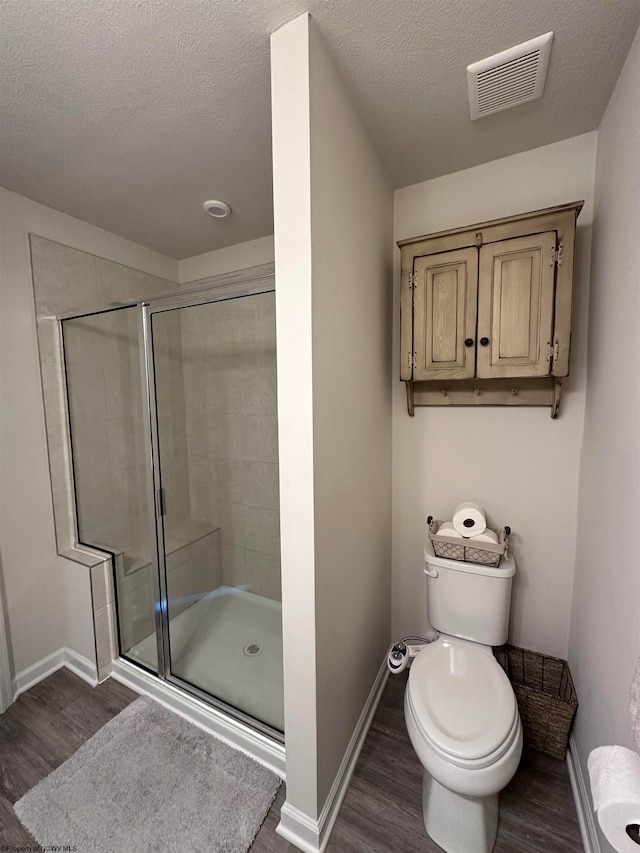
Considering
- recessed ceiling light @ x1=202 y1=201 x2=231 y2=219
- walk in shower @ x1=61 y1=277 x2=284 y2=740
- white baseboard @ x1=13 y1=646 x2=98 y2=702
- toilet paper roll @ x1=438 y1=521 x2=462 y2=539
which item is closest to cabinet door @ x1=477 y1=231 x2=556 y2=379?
toilet paper roll @ x1=438 y1=521 x2=462 y2=539

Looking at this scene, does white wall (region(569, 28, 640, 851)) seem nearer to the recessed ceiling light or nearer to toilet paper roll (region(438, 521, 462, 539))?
toilet paper roll (region(438, 521, 462, 539))

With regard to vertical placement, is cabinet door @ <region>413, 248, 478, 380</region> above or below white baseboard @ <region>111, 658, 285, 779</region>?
above

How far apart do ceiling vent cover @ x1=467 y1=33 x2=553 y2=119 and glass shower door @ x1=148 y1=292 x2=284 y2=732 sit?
3.88 ft

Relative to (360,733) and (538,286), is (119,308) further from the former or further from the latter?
(360,733)

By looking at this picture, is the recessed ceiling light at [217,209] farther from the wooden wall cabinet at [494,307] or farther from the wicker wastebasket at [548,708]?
the wicker wastebasket at [548,708]

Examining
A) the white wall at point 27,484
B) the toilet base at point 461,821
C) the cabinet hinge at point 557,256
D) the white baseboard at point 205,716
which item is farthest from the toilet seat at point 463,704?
the white wall at point 27,484

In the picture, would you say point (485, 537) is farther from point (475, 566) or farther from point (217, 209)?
point (217, 209)

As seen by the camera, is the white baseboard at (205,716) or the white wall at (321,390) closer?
the white wall at (321,390)

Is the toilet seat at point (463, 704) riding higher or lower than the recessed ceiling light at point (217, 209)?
lower

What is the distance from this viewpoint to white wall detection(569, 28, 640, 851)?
3.09 feet

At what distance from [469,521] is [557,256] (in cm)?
109

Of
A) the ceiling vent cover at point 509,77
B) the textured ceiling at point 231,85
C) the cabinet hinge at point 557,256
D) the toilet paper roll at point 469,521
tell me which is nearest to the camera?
the textured ceiling at point 231,85

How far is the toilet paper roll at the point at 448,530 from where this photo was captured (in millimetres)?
1547

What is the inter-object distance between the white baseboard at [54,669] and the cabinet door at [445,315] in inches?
87.8
